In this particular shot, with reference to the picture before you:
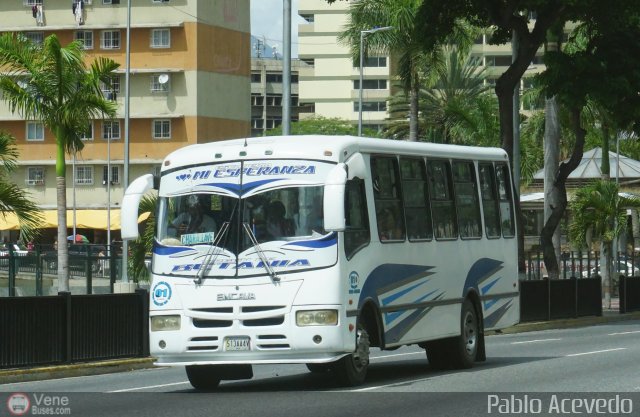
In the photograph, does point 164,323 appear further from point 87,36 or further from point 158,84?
point 87,36

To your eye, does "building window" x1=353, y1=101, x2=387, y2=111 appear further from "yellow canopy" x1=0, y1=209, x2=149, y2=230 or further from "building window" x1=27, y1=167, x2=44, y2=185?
"yellow canopy" x1=0, y1=209, x2=149, y2=230

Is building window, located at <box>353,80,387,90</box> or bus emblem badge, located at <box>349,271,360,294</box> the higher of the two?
building window, located at <box>353,80,387,90</box>

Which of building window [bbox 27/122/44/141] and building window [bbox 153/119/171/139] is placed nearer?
building window [bbox 153/119/171/139]

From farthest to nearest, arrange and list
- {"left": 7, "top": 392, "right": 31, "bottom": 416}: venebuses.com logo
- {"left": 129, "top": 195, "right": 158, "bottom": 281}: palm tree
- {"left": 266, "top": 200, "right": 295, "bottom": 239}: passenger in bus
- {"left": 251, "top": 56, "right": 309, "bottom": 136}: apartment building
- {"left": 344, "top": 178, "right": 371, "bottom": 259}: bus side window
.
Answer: {"left": 251, "top": 56, "right": 309, "bottom": 136}: apartment building, {"left": 129, "top": 195, "right": 158, "bottom": 281}: palm tree, {"left": 344, "top": 178, "right": 371, "bottom": 259}: bus side window, {"left": 266, "top": 200, "right": 295, "bottom": 239}: passenger in bus, {"left": 7, "top": 392, "right": 31, "bottom": 416}: venebuses.com logo

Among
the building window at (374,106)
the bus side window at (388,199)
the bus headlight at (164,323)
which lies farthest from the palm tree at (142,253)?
the building window at (374,106)

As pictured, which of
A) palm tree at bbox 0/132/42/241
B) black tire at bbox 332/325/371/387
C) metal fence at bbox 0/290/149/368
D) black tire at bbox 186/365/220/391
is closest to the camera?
black tire at bbox 332/325/371/387

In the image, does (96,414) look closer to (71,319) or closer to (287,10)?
(71,319)

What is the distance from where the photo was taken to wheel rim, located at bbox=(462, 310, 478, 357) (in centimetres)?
2070

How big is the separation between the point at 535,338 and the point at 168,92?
58540 millimetres

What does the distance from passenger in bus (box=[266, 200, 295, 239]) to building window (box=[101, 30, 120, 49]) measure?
72.5 m

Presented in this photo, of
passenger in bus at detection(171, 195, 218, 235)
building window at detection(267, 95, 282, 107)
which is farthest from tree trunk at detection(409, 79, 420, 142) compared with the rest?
building window at detection(267, 95, 282, 107)

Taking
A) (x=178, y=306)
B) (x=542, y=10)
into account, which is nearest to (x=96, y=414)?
(x=178, y=306)

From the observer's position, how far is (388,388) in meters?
17.0

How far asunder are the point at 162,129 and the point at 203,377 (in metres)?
70.7
